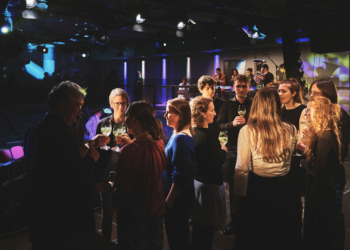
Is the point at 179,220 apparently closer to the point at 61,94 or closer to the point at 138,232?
the point at 138,232

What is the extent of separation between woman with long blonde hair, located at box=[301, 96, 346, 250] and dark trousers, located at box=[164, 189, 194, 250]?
93 cm

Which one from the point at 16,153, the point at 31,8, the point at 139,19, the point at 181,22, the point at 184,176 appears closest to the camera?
the point at 184,176

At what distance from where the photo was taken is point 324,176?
2082 millimetres

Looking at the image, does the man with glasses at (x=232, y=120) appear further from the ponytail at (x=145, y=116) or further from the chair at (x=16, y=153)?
the chair at (x=16, y=153)

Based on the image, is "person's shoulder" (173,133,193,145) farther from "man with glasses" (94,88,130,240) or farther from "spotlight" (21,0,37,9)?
"spotlight" (21,0,37,9)

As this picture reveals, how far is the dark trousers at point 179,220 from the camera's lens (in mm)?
1952

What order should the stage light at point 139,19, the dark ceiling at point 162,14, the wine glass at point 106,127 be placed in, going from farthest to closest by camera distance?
the dark ceiling at point 162,14
the stage light at point 139,19
the wine glass at point 106,127

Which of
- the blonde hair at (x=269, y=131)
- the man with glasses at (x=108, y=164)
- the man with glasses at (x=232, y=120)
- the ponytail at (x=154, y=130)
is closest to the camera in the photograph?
the ponytail at (x=154, y=130)

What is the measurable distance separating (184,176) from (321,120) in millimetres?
1088

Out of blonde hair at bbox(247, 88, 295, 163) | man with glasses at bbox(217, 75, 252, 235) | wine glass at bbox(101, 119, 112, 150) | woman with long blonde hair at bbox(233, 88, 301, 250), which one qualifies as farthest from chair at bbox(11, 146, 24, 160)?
blonde hair at bbox(247, 88, 295, 163)

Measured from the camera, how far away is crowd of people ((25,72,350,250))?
1501mm

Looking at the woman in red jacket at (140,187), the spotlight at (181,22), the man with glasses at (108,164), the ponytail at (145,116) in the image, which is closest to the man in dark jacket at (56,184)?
the woman in red jacket at (140,187)

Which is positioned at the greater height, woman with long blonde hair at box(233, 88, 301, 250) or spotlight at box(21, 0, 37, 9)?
spotlight at box(21, 0, 37, 9)

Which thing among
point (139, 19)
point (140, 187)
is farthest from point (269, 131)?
point (139, 19)
